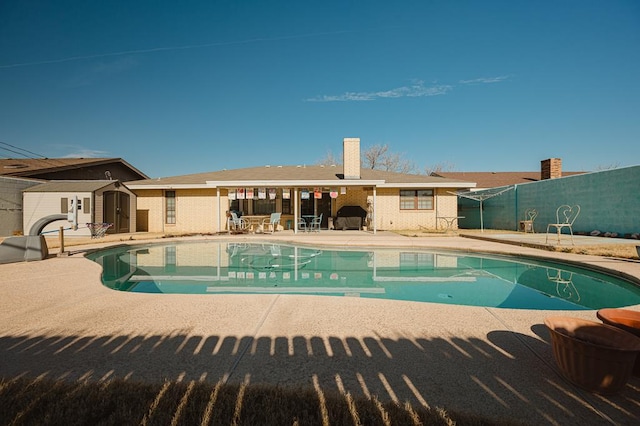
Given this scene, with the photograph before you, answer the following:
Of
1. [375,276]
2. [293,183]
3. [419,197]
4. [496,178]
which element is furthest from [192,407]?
[496,178]

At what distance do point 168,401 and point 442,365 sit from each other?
1814 millimetres

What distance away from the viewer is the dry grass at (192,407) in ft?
5.28

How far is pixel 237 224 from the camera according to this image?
15.1 meters

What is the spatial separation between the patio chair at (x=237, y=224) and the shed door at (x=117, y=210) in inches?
210

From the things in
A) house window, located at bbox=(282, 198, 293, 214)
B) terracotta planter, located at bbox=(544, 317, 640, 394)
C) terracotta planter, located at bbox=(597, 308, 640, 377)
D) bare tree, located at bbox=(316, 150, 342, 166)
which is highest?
bare tree, located at bbox=(316, 150, 342, 166)

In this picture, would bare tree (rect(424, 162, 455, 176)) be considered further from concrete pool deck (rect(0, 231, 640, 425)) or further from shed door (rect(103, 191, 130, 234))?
Answer: concrete pool deck (rect(0, 231, 640, 425))

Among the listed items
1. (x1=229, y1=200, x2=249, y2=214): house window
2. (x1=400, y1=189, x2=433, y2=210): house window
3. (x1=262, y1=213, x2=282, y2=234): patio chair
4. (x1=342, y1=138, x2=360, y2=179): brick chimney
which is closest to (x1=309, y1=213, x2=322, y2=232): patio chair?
(x1=262, y1=213, x2=282, y2=234): patio chair

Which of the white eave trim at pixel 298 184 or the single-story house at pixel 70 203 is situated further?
the white eave trim at pixel 298 184

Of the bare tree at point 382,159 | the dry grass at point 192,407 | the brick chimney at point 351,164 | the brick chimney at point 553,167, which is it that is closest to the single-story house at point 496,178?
the brick chimney at point 553,167

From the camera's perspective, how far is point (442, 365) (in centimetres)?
221

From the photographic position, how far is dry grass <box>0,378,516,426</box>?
1609 millimetres

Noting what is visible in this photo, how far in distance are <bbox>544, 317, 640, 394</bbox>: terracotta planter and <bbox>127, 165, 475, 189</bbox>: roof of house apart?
489 inches

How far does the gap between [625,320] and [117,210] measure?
58.2ft

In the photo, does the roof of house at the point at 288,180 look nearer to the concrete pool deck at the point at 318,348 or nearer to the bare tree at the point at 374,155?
the concrete pool deck at the point at 318,348
